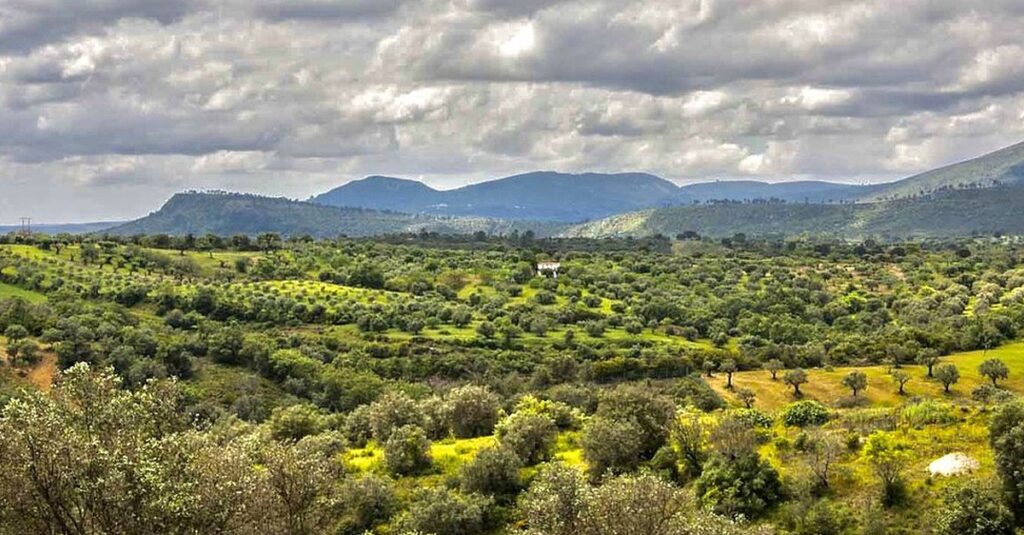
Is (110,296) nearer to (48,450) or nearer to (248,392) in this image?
(248,392)

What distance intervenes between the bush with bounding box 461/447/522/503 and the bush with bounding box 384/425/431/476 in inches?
277

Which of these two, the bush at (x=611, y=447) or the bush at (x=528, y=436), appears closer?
the bush at (x=611, y=447)

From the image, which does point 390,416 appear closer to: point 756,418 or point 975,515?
point 756,418

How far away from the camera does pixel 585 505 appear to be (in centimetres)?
3241

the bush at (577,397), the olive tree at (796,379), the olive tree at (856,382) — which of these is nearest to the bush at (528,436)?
the bush at (577,397)

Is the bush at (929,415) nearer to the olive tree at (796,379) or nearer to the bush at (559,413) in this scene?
the bush at (559,413)

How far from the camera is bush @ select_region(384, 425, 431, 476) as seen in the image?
62.5 metres

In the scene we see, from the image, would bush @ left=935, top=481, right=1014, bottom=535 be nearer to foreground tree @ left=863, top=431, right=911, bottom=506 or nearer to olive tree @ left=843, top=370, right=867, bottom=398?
foreground tree @ left=863, top=431, right=911, bottom=506

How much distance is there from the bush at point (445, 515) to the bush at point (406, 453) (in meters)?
9.67

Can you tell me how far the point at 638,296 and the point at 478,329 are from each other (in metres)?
50.6

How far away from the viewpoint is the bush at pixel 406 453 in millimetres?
62500

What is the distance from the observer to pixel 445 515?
50.3 m

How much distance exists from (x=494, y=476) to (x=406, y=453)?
989cm

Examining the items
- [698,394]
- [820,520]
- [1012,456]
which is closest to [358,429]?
[820,520]
